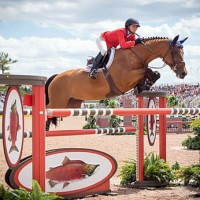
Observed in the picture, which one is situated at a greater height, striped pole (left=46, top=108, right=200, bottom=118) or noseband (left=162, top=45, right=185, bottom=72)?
noseband (left=162, top=45, right=185, bottom=72)

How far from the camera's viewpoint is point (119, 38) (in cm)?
605

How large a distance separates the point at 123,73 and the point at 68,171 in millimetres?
1997

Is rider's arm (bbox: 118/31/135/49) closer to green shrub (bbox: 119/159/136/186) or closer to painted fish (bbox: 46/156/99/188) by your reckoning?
green shrub (bbox: 119/159/136/186)

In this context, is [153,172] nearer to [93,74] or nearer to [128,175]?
[128,175]

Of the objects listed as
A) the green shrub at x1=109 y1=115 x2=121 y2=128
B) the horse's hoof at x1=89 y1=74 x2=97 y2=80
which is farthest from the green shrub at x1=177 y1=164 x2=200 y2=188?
the green shrub at x1=109 y1=115 x2=121 y2=128

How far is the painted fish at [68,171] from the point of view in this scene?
14.1 ft

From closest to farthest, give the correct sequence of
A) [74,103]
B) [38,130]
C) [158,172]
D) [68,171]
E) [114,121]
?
[38,130] < [68,171] < [158,172] < [74,103] < [114,121]

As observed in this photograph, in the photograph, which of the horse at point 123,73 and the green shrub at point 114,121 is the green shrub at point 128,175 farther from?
the green shrub at point 114,121

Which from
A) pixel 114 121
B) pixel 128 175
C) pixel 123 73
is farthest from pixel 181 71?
pixel 114 121

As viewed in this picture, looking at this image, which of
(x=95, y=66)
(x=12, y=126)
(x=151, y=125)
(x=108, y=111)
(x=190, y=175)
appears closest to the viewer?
(x=12, y=126)

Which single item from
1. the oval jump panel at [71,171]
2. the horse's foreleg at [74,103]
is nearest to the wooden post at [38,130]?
the oval jump panel at [71,171]

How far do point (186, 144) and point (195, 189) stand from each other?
6508mm

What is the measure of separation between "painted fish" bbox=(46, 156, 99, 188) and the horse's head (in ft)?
6.70

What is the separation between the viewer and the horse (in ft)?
19.8
